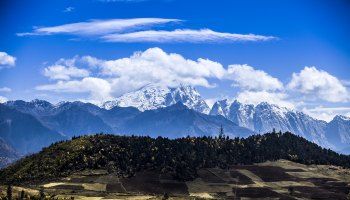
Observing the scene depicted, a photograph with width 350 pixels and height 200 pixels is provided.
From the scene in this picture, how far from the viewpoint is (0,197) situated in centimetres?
19900

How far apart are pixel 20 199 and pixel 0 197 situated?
7953 mm

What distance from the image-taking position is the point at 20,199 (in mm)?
199000
